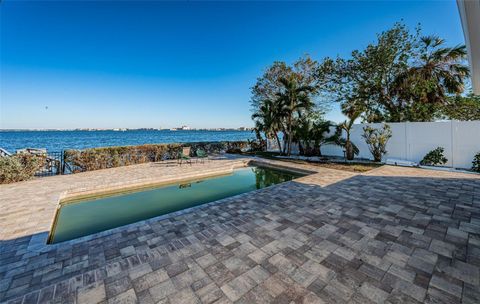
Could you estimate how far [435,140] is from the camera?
8.93 metres

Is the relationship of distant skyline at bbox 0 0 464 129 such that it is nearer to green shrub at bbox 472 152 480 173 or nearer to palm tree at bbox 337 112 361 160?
palm tree at bbox 337 112 361 160

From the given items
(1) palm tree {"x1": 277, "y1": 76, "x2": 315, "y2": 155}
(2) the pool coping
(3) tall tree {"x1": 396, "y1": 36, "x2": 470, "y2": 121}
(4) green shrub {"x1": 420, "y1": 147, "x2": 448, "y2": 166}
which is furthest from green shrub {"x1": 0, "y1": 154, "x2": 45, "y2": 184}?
(3) tall tree {"x1": 396, "y1": 36, "x2": 470, "y2": 121}

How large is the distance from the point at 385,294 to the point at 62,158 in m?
11.1

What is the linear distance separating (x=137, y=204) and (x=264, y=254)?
427 cm

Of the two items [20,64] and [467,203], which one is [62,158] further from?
[467,203]

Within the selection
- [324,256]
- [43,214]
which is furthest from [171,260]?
[43,214]

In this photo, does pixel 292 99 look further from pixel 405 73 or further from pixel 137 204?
pixel 137 204

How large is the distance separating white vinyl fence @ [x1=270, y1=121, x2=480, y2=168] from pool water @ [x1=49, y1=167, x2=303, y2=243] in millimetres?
6555

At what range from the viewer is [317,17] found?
9.72 m

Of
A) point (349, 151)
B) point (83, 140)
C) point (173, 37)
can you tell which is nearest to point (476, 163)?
point (349, 151)

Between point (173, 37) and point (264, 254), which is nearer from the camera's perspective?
point (264, 254)

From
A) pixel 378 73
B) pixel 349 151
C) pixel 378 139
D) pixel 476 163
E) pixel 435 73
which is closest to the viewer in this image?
pixel 476 163

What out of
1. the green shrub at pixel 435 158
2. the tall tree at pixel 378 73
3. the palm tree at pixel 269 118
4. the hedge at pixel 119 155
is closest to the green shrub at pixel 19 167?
the hedge at pixel 119 155

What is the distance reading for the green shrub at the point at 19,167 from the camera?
6.67 m
